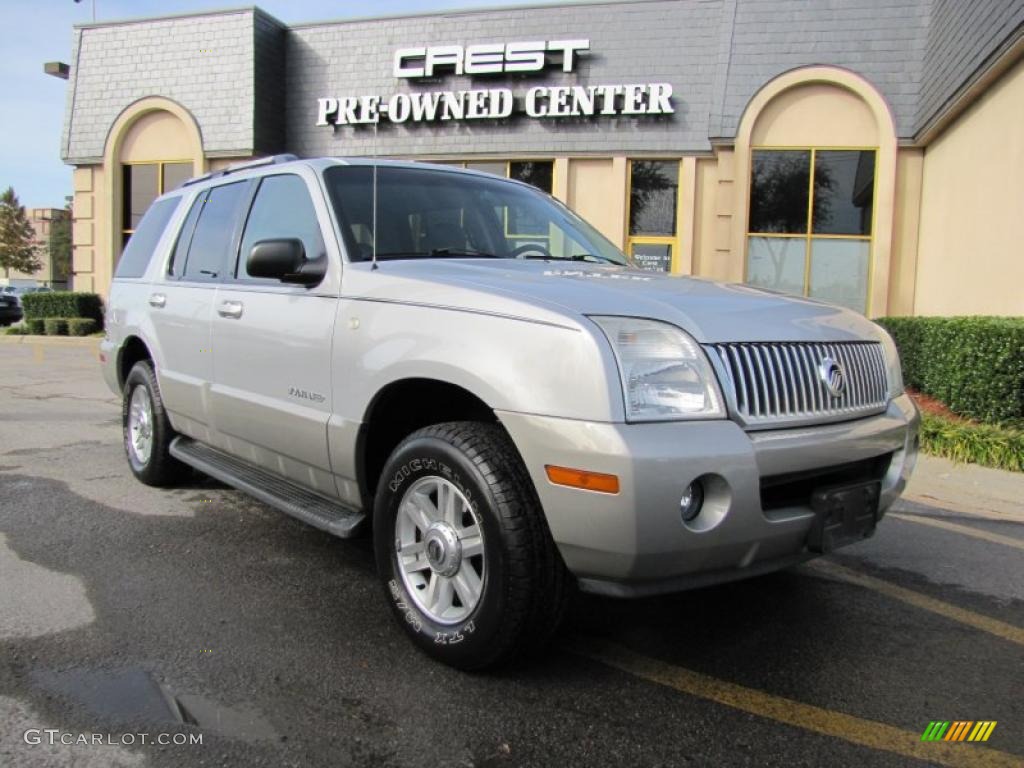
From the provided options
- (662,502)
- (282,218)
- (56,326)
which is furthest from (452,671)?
(56,326)

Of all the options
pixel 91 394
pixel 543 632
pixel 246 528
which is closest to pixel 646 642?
pixel 543 632

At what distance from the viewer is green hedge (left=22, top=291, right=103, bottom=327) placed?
1931 cm

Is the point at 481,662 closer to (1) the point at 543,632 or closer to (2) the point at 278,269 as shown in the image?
(1) the point at 543,632

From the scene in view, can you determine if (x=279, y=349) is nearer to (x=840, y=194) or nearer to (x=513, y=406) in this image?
(x=513, y=406)

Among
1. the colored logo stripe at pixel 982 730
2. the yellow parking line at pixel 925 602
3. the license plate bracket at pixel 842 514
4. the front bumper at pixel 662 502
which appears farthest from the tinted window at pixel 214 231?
the colored logo stripe at pixel 982 730

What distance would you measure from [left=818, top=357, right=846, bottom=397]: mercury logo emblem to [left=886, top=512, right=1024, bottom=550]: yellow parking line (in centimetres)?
263

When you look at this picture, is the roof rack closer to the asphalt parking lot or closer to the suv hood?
the suv hood

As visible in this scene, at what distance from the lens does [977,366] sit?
7.60 metres

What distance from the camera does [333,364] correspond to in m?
3.38

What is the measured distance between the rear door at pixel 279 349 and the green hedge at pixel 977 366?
6.23 metres

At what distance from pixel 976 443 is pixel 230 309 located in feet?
19.7

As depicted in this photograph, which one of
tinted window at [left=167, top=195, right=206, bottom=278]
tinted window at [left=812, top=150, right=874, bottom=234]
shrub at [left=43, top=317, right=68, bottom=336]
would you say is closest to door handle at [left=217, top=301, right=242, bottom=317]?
tinted window at [left=167, top=195, right=206, bottom=278]

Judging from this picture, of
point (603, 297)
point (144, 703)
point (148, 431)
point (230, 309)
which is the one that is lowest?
point (144, 703)

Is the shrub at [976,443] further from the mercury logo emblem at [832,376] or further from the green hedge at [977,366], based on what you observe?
the mercury logo emblem at [832,376]
